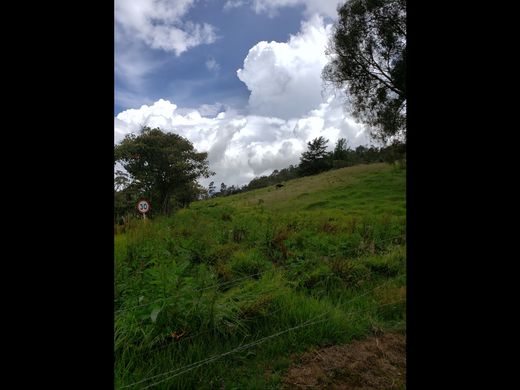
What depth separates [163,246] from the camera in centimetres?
489

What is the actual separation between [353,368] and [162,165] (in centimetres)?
1423

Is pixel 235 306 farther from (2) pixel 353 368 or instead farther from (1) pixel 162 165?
(1) pixel 162 165

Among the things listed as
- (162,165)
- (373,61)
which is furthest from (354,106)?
(162,165)

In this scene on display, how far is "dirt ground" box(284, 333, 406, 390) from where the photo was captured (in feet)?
7.14

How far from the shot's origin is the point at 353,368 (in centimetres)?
Answer: 233

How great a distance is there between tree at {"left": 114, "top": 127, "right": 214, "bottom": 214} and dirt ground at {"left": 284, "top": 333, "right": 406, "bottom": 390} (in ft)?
41.0

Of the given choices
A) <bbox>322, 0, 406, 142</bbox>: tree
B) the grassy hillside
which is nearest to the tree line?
<bbox>322, 0, 406, 142</bbox>: tree

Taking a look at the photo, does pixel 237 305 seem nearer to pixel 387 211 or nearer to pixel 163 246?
pixel 163 246

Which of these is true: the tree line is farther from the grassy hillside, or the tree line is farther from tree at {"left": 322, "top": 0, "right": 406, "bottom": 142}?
the grassy hillside
